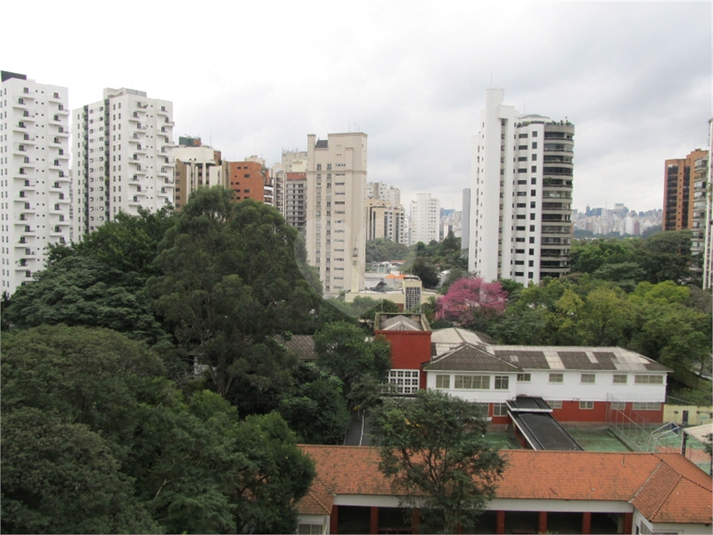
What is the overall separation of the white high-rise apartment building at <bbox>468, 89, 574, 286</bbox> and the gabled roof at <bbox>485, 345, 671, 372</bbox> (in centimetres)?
1141

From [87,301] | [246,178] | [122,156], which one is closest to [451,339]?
[87,301]

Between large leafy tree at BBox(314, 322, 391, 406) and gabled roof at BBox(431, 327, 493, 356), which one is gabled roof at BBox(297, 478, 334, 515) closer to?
large leafy tree at BBox(314, 322, 391, 406)

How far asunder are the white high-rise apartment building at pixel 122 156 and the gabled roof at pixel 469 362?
52.6ft

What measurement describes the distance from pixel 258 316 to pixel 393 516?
3.35 meters

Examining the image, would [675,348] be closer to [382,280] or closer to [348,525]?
[382,280]

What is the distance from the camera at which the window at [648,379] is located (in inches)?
418

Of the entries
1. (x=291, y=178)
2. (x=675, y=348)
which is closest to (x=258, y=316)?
(x=675, y=348)

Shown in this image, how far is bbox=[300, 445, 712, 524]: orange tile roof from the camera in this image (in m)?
6.44

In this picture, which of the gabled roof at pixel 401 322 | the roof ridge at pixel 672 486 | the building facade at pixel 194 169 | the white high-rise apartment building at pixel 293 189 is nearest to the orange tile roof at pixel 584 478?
the roof ridge at pixel 672 486

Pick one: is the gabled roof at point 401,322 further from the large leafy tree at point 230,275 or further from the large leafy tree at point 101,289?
the large leafy tree at point 101,289

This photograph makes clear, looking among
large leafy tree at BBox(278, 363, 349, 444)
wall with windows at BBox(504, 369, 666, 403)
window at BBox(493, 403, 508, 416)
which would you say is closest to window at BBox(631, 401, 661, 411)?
wall with windows at BBox(504, 369, 666, 403)

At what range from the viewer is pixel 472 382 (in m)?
10.3

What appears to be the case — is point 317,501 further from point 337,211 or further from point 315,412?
point 337,211

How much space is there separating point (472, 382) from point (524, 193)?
13.7m
